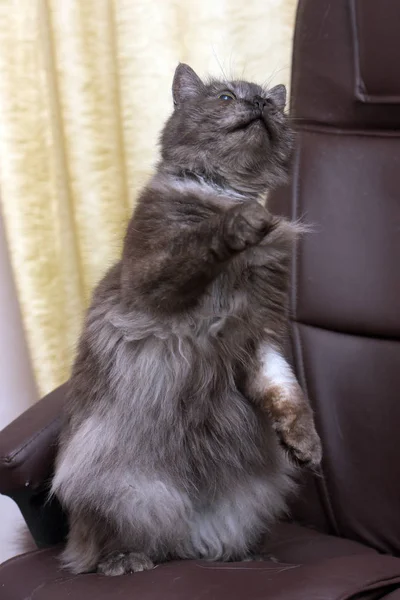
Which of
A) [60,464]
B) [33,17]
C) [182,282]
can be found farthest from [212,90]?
[60,464]

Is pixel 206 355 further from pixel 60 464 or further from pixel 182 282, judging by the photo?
pixel 60 464

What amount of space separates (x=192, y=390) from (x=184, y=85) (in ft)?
1.90

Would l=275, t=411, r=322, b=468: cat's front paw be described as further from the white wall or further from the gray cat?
the white wall

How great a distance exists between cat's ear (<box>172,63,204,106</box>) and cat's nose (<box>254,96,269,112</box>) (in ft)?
0.43

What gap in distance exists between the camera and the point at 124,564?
1218mm

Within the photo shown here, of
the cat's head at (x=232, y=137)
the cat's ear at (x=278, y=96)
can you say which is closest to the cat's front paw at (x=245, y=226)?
the cat's head at (x=232, y=137)

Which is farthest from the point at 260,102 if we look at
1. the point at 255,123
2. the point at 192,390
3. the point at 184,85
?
the point at 192,390

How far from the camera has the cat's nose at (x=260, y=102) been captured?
1295mm

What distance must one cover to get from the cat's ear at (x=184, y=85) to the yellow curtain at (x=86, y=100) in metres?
0.38

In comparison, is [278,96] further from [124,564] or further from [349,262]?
[124,564]

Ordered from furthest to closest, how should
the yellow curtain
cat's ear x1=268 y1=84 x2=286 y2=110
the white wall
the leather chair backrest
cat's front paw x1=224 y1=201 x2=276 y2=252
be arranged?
1. the white wall
2. the yellow curtain
3. the leather chair backrest
4. cat's ear x1=268 y1=84 x2=286 y2=110
5. cat's front paw x1=224 y1=201 x2=276 y2=252

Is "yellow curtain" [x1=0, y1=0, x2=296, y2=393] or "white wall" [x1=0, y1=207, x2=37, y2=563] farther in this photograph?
"white wall" [x1=0, y1=207, x2=37, y2=563]

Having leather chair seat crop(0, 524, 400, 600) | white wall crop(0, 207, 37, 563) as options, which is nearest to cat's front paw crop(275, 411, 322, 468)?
leather chair seat crop(0, 524, 400, 600)

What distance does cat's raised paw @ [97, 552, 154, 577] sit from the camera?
3.97ft
